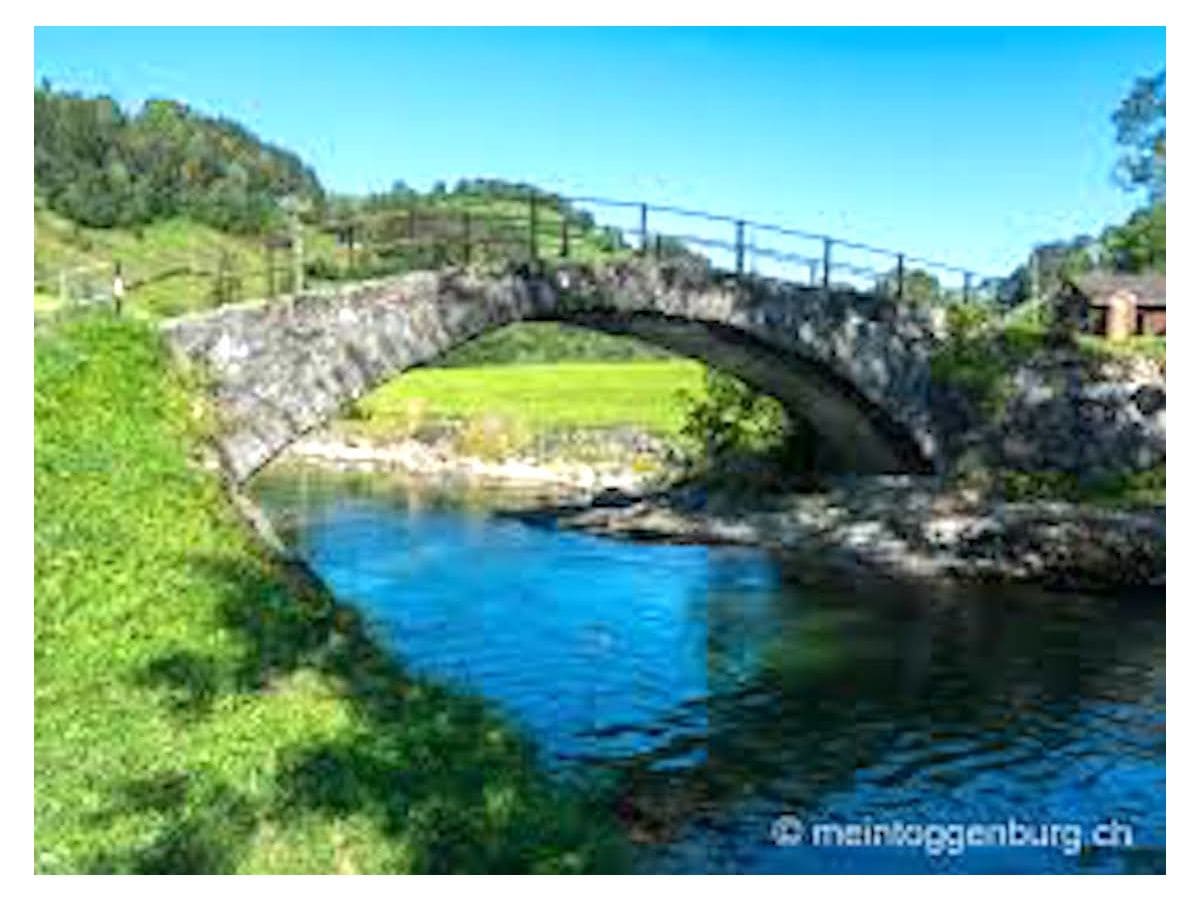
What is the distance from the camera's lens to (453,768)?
1917cm

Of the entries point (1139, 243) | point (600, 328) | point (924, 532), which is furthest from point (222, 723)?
point (1139, 243)

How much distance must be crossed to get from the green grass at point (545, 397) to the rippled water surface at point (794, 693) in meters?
A: 32.5

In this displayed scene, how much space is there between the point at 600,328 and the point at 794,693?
16.0 m

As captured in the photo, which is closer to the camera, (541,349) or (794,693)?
(794,693)

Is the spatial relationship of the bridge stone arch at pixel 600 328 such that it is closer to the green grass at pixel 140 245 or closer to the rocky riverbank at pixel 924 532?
the rocky riverbank at pixel 924 532

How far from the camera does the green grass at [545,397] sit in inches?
3216

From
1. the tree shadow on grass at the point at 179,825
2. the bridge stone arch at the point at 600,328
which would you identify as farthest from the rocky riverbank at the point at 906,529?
the tree shadow on grass at the point at 179,825

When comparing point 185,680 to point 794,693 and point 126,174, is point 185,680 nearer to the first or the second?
point 794,693

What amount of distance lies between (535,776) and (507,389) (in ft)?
259

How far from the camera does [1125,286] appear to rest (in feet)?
208

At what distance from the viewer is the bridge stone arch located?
31.7m

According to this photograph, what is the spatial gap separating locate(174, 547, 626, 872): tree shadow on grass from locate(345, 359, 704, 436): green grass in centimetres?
5150
